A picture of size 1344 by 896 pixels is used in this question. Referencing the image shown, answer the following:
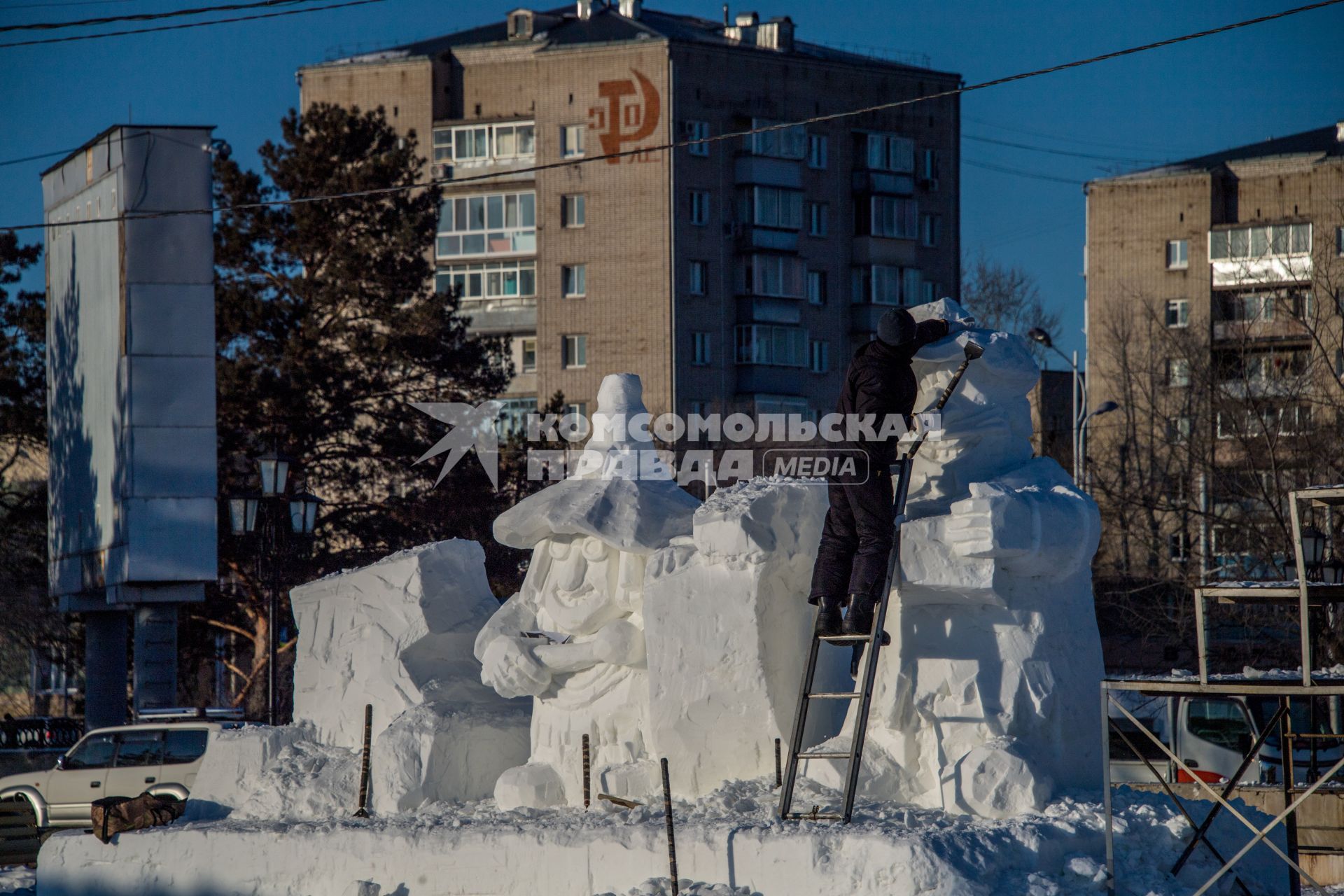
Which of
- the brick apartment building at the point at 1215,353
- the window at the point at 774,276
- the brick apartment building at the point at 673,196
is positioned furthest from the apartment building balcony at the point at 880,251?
the brick apartment building at the point at 1215,353

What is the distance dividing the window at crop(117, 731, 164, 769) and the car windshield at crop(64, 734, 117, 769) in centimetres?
8

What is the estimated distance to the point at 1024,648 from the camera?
345 inches

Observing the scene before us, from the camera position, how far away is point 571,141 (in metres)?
41.4

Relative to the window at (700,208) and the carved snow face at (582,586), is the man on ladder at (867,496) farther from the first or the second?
the window at (700,208)

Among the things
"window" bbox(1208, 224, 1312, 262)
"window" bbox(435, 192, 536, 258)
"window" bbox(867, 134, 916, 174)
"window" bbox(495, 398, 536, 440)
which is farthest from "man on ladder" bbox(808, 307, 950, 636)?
"window" bbox(867, 134, 916, 174)

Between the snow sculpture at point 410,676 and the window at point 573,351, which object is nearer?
the snow sculpture at point 410,676

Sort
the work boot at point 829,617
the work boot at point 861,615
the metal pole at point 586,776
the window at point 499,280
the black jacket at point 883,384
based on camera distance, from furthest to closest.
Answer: the window at point 499,280
the metal pole at point 586,776
the black jacket at point 883,384
the work boot at point 829,617
the work boot at point 861,615

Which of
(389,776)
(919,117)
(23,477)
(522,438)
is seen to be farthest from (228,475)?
(919,117)

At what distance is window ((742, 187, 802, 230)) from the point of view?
41.1 meters

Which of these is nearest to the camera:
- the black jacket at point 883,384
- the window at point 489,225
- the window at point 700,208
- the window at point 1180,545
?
the black jacket at point 883,384

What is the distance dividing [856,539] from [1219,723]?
35.9 ft

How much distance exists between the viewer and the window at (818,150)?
41875 millimetres

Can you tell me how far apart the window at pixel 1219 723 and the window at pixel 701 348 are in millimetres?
23121

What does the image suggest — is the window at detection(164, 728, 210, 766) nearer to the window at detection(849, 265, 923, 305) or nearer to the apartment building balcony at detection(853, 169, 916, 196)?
the window at detection(849, 265, 923, 305)
